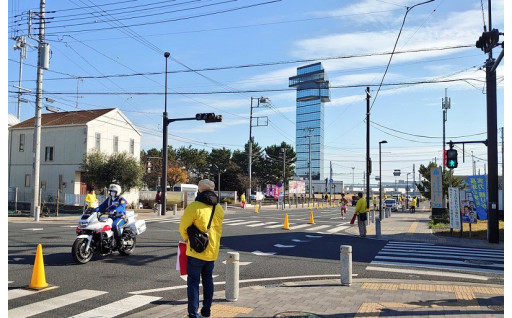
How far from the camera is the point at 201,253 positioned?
569 centimetres

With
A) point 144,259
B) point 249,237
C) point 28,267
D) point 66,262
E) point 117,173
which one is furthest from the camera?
point 117,173

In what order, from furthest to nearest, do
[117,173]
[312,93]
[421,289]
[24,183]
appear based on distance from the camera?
[312,93]
[24,183]
[117,173]
[421,289]

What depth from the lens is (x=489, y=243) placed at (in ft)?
56.4

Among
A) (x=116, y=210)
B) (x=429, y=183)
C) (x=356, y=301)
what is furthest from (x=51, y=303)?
(x=429, y=183)

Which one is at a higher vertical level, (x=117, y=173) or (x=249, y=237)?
(x=117, y=173)

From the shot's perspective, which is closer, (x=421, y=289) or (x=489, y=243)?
(x=421, y=289)

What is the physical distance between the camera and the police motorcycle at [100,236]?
32.8 ft

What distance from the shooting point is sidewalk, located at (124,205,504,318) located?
624cm

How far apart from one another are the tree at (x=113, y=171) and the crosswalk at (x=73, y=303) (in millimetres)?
27136

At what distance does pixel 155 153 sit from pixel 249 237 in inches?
2794

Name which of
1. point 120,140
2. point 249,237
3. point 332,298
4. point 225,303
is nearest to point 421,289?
point 332,298

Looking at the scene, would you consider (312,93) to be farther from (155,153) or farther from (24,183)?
(24,183)

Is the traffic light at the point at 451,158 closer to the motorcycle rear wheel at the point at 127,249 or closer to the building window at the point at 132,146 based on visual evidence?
the motorcycle rear wheel at the point at 127,249

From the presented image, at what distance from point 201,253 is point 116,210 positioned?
19.4 ft
